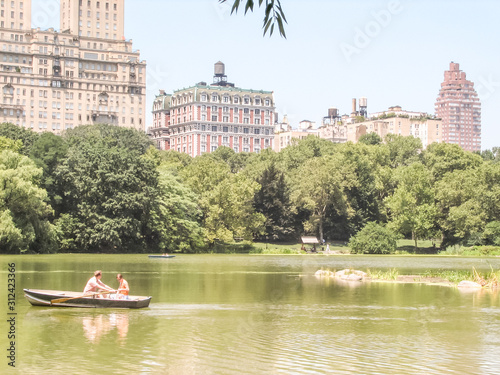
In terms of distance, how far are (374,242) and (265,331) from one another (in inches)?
2589

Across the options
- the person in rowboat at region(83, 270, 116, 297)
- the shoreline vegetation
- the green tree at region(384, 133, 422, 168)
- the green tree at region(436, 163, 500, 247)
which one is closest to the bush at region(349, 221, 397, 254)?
the green tree at region(436, 163, 500, 247)

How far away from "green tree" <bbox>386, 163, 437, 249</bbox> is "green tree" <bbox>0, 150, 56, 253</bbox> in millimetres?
44959

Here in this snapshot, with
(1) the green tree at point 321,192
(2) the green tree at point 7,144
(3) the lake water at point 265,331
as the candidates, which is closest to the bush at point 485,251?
(1) the green tree at point 321,192

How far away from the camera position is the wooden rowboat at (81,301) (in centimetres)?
3091

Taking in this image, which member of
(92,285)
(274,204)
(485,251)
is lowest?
(92,285)

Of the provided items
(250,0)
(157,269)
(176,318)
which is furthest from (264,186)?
(250,0)

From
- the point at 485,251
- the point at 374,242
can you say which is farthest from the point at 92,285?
the point at 485,251

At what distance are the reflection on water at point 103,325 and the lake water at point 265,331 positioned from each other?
35 millimetres

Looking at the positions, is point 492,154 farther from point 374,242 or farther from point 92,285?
point 92,285

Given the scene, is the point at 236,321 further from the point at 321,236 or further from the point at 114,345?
the point at 321,236

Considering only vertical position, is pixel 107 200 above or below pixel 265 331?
above

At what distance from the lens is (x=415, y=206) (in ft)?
321

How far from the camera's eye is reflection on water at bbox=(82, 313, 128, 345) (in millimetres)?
25094

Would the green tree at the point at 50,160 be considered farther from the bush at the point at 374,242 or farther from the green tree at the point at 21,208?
the bush at the point at 374,242
